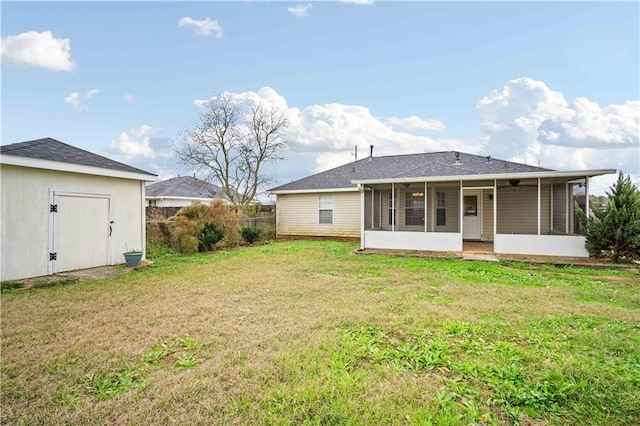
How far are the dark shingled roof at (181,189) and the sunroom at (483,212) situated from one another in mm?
14881

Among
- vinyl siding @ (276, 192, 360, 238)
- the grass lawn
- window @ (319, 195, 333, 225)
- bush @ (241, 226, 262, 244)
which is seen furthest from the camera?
window @ (319, 195, 333, 225)

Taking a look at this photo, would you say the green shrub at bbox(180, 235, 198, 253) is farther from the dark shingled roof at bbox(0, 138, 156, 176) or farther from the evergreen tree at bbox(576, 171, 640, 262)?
the evergreen tree at bbox(576, 171, 640, 262)

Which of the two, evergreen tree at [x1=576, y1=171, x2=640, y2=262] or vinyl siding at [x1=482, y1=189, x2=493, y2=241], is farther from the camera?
vinyl siding at [x1=482, y1=189, x2=493, y2=241]

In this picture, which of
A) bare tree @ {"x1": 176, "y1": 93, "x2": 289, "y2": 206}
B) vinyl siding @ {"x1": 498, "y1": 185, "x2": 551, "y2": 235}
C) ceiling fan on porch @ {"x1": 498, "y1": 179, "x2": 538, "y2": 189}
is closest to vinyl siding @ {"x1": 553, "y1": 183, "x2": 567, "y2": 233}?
vinyl siding @ {"x1": 498, "y1": 185, "x2": 551, "y2": 235}

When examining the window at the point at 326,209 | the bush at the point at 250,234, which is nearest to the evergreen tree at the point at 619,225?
the window at the point at 326,209

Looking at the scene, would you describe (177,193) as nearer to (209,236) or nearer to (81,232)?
(209,236)

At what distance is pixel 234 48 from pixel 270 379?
1380cm

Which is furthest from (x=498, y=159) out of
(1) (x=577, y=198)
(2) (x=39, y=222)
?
(2) (x=39, y=222)

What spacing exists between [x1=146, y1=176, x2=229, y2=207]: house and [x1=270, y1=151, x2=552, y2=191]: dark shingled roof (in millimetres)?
9847

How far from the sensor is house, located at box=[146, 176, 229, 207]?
25078 mm

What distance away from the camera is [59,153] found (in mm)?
7758

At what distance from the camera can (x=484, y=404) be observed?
100 inches

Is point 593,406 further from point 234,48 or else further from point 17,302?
point 234,48

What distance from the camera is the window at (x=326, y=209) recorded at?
1566 centimetres
